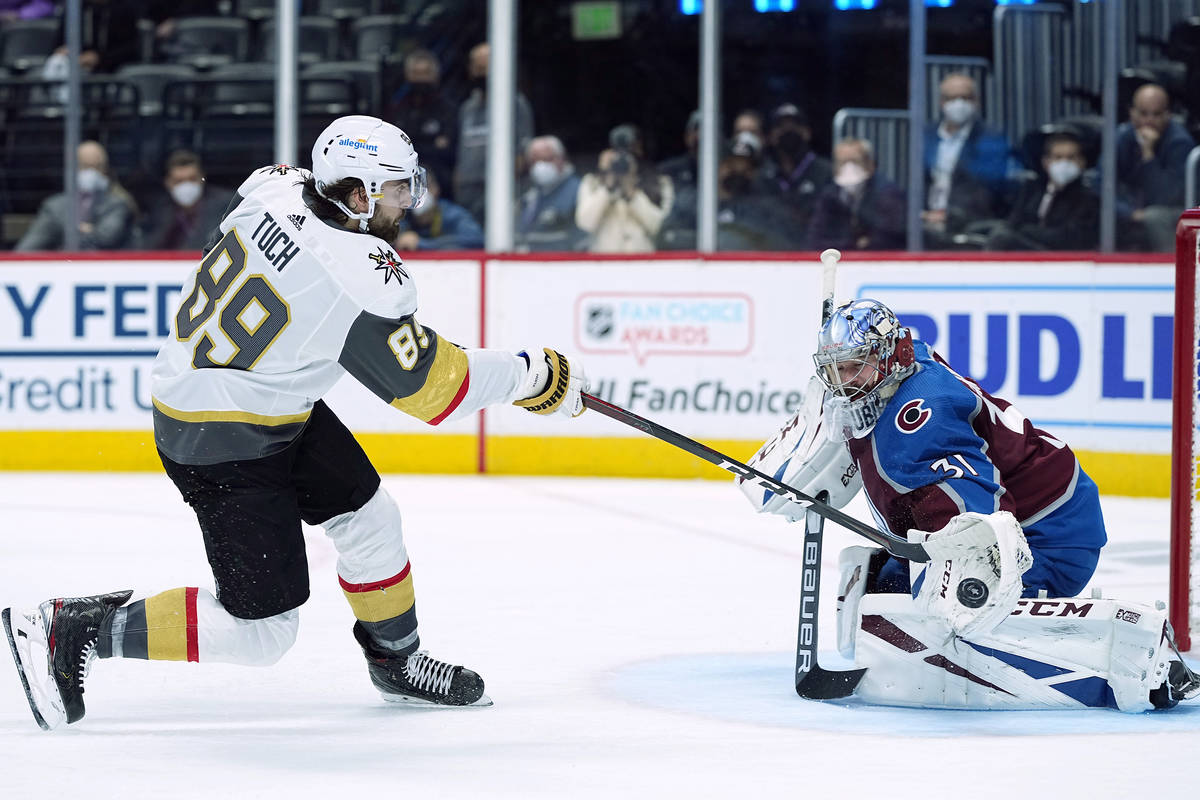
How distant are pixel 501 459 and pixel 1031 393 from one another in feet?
7.75

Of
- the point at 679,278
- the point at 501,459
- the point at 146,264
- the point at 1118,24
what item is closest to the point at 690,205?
the point at 679,278

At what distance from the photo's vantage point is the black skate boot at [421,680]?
3338 millimetres

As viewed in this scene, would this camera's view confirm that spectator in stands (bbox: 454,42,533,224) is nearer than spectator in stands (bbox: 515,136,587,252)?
No

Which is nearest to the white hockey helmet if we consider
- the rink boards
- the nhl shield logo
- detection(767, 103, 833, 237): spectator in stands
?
the rink boards

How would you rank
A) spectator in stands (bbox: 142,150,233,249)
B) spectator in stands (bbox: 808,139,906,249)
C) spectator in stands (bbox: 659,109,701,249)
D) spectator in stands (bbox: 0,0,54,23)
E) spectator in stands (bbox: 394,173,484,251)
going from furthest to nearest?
spectator in stands (bbox: 0,0,54,23) → spectator in stands (bbox: 142,150,233,249) → spectator in stands (bbox: 394,173,484,251) → spectator in stands (bbox: 659,109,701,249) → spectator in stands (bbox: 808,139,906,249)

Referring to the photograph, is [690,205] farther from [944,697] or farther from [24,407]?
[944,697]

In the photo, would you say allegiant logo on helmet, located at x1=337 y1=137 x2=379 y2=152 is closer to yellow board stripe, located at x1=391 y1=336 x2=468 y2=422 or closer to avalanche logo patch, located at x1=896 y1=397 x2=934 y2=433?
yellow board stripe, located at x1=391 y1=336 x2=468 y2=422

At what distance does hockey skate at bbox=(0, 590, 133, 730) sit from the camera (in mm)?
3043

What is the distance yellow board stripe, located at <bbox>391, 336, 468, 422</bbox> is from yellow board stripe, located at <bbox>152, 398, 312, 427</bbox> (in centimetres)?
22

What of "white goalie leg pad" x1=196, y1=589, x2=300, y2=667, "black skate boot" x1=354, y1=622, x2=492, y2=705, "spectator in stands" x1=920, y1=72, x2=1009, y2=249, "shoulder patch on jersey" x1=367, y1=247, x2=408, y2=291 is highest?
"spectator in stands" x1=920, y1=72, x2=1009, y2=249

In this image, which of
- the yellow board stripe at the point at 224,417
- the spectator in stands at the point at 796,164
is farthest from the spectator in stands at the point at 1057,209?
the yellow board stripe at the point at 224,417

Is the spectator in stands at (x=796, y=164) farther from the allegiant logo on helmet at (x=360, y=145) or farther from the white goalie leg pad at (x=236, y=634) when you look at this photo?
the white goalie leg pad at (x=236, y=634)

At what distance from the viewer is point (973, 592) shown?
309 cm

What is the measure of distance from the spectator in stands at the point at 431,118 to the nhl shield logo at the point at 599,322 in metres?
1.12
